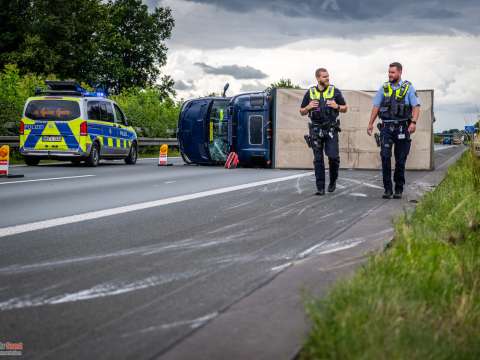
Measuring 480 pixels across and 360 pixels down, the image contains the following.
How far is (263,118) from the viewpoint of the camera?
21312 mm

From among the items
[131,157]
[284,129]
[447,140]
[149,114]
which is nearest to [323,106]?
[284,129]

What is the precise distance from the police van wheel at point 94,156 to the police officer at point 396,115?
451 inches

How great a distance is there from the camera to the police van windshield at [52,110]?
2048cm

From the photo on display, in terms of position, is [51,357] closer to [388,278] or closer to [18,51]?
[388,278]

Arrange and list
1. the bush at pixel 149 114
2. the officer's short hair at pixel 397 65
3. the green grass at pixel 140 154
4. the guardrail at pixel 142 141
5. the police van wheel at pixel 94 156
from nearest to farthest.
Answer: the officer's short hair at pixel 397 65, the police van wheel at pixel 94 156, the guardrail at pixel 142 141, the green grass at pixel 140 154, the bush at pixel 149 114

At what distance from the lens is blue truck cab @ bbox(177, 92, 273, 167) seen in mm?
21375

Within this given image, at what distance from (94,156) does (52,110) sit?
5.53ft

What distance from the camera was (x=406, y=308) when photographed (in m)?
3.66

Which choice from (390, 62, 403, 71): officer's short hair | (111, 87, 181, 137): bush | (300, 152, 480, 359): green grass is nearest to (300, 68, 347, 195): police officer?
(390, 62, 403, 71): officer's short hair

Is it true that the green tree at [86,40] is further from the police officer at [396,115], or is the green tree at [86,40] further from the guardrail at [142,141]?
the police officer at [396,115]

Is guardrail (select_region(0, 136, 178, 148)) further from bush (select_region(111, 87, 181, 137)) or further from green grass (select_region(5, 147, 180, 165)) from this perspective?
bush (select_region(111, 87, 181, 137))

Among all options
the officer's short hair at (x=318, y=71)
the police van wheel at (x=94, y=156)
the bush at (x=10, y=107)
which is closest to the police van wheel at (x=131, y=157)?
the police van wheel at (x=94, y=156)

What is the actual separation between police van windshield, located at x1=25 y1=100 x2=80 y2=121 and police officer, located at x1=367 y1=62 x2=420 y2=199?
11.3m

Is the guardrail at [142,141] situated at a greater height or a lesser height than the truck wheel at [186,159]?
greater
